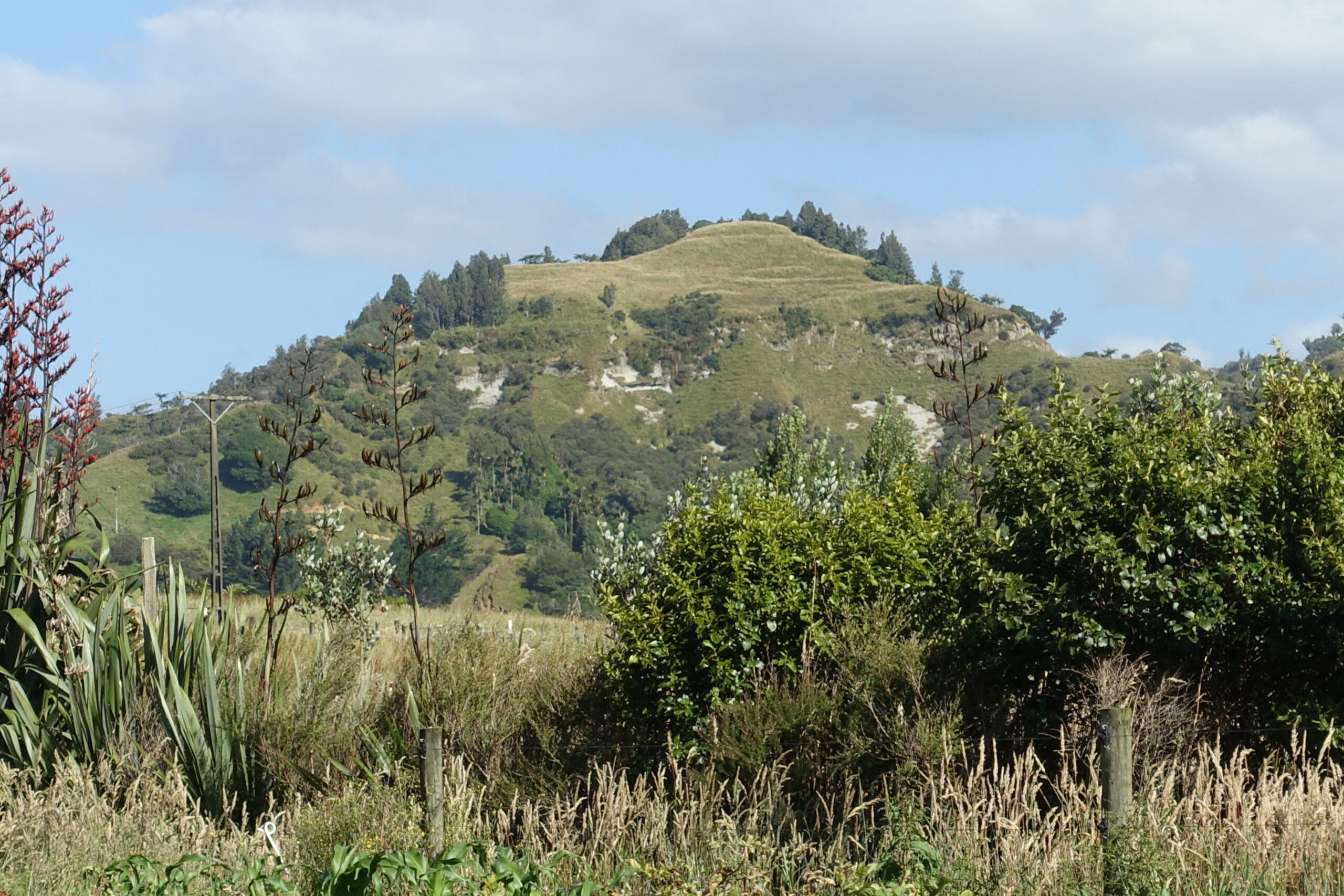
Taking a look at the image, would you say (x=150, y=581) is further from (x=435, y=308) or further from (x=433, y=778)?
(x=435, y=308)

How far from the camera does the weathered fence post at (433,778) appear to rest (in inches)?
207

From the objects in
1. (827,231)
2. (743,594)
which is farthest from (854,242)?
(743,594)

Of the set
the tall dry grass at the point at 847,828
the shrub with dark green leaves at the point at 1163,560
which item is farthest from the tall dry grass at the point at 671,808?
the shrub with dark green leaves at the point at 1163,560

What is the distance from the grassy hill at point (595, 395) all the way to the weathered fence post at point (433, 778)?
59.8 metres

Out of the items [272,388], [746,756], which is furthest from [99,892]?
[272,388]

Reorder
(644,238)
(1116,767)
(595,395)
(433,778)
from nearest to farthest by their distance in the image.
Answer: (1116,767)
(433,778)
(595,395)
(644,238)

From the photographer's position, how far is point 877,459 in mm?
17734

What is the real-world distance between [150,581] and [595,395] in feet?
343

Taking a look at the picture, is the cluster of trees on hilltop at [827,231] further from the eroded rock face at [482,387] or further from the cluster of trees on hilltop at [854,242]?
the eroded rock face at [482,387]

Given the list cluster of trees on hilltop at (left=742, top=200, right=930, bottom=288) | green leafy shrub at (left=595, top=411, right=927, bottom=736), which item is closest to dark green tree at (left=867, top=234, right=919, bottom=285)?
cluster of trees on hilltop at (left=742, top=200, right=930, bottom=288)

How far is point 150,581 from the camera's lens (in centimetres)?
720

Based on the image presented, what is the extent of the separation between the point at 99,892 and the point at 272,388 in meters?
101

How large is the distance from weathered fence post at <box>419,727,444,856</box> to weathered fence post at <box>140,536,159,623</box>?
235 centimetres

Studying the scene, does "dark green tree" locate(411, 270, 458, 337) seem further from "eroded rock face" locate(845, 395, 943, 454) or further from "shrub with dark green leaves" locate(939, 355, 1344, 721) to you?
"shrub with dark green leaves" locate(939, 355, 1344, 721)
